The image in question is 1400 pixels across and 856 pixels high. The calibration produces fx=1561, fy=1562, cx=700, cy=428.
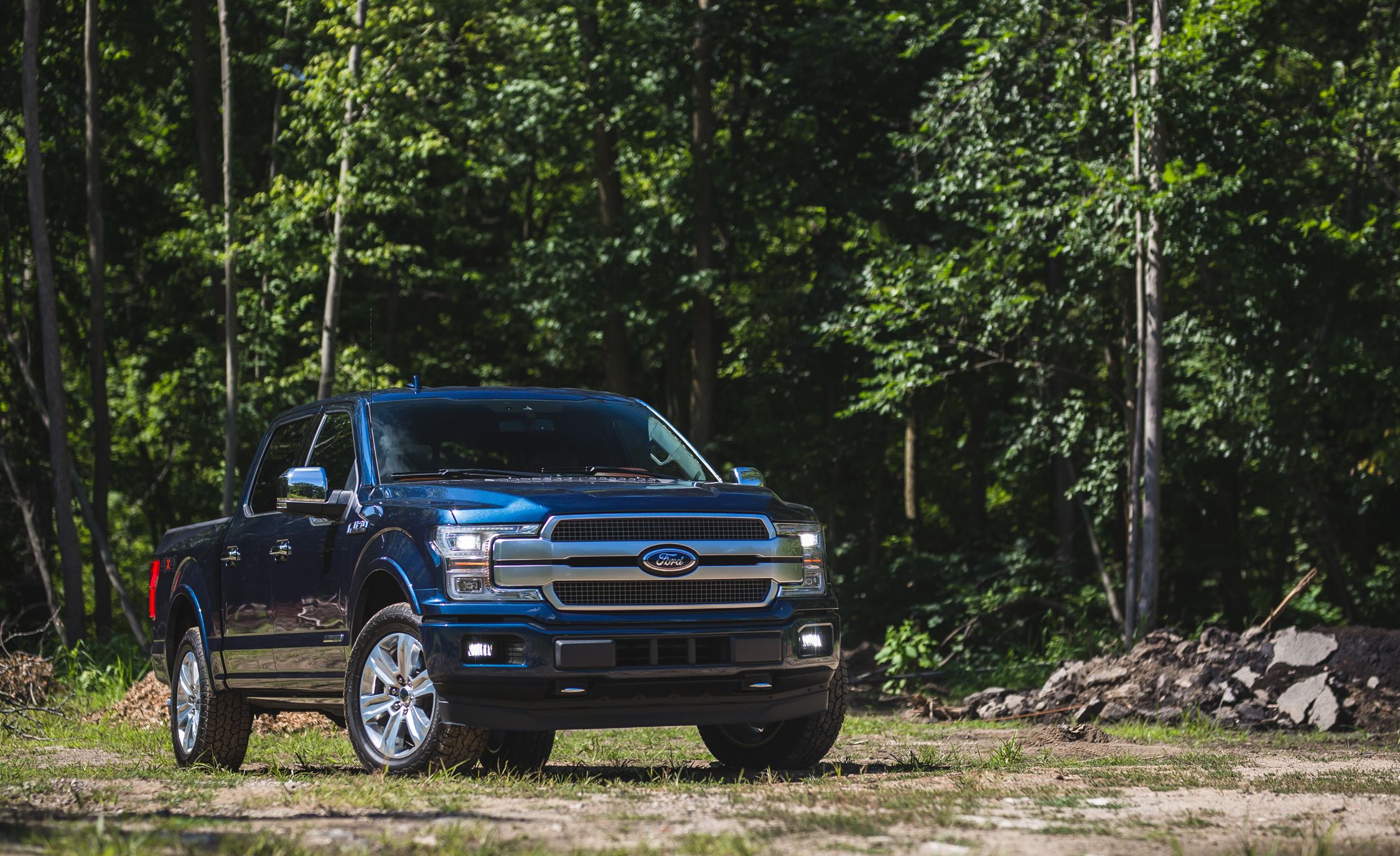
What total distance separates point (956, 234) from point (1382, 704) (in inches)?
468

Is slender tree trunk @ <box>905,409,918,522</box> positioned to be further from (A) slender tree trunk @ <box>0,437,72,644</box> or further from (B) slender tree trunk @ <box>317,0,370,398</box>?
(A) slender tree trunk @ <box>0,437,72,644</box>

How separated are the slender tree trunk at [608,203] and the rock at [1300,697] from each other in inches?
570

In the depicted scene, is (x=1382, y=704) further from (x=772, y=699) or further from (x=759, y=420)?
(x=759, y=420)

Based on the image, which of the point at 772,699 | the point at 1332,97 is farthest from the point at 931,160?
the point at 772,699

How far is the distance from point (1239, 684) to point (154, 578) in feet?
28.5

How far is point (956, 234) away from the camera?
23.2m

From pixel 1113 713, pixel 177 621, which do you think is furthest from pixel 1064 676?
pixel 177 621

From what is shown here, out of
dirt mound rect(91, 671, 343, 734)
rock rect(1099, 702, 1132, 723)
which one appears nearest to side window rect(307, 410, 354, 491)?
dirt mound rect(91, 671, 343, 734)

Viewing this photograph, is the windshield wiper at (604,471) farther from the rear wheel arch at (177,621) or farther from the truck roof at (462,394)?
the rear wheel arch at (177,621)

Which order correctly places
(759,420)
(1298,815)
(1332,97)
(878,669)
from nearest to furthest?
(1298,815)
(1332,97)
(878,669)
(759,420)

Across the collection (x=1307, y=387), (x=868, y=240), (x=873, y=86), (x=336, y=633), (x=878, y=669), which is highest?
(x=873, y=86)

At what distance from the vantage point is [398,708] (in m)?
7.48

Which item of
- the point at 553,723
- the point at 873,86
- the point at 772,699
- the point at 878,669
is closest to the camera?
the point at 553,723

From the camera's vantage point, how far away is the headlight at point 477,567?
7086 mm
